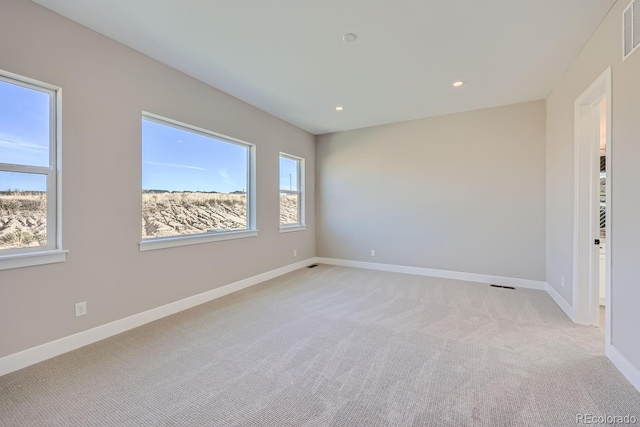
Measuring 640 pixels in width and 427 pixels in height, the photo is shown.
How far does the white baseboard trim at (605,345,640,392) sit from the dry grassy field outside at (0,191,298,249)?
13.6 ft

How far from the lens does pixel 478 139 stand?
4.31 meters

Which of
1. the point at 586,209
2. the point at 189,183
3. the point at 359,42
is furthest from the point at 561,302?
the point at 189,183

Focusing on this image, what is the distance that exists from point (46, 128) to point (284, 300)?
2868 mm

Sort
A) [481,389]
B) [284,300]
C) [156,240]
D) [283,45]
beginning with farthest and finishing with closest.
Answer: [284,300], [156,240], [283,45], [481,389]

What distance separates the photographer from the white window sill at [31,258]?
1.94m

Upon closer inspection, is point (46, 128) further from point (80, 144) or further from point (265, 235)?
point (265, 235)

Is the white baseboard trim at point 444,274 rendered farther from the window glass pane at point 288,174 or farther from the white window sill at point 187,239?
the white window sill at point 187,239

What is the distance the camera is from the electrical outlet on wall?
2.31 metres

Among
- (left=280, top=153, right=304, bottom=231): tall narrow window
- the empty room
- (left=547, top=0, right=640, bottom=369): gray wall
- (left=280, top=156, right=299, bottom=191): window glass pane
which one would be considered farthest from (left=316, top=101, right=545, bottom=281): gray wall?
(left=547, top=0, right=640, bottom=369): gray wall

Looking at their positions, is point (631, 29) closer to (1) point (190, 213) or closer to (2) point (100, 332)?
(1) point (190, 213)

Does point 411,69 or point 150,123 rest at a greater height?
point 411,69

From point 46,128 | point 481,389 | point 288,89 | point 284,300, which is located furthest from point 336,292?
point 46,128

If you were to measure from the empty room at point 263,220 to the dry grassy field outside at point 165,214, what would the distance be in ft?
0.06

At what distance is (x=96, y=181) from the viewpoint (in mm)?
2430
